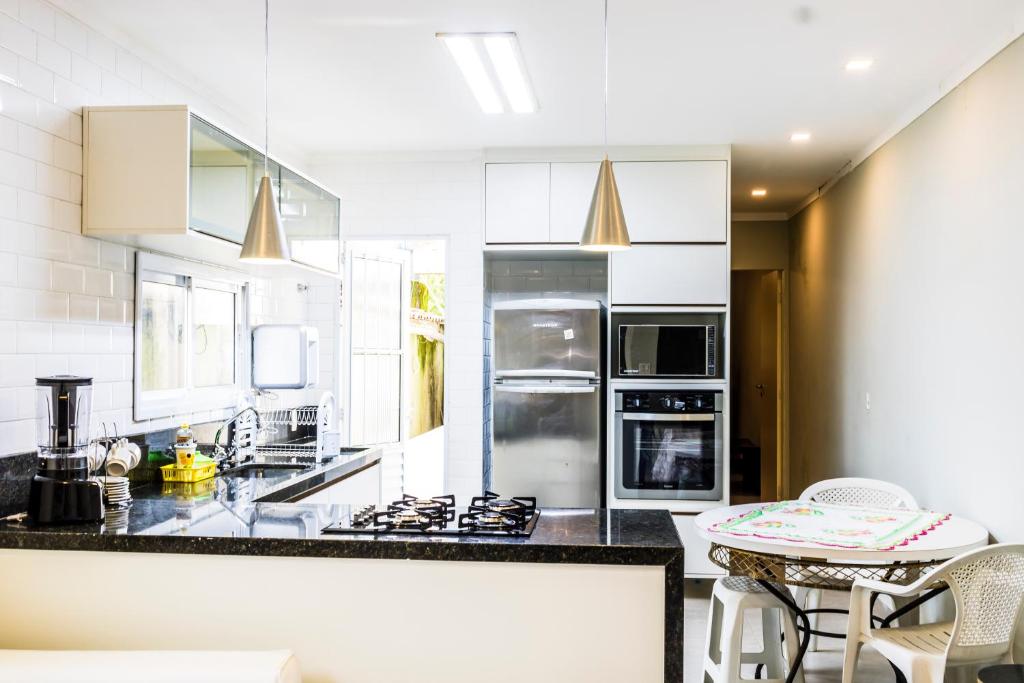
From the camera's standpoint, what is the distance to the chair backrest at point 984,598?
2.62 metres

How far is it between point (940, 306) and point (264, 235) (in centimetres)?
291

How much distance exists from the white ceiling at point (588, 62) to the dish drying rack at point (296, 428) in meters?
1.47

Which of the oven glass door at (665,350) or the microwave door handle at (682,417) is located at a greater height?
the oven glass door at (665,350)

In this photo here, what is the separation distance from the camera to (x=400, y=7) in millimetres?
2977

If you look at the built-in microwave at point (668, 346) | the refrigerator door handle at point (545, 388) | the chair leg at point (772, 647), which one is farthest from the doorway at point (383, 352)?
the chair leg at point (772, 647)

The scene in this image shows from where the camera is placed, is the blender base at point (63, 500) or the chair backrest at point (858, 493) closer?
the blender base at point (63, 500)

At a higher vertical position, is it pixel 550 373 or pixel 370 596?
pixel 550 373

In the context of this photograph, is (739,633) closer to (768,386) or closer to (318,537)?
(318,537)

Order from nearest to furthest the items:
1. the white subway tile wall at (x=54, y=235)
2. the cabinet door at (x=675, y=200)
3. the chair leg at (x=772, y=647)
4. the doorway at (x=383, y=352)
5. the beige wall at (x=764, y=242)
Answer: the white subway tile wall at (x=54, y=235) < the chair leg at (x=772, y=647) < the cabinet door at (x=675, y=200) < the doorway at (x=383, y=352) < the beige wall at (x=764, y=242)

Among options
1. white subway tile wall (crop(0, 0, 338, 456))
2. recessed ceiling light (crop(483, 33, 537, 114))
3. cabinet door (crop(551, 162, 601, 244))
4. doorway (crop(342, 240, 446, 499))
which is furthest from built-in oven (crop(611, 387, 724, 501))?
white subway tile wall (crop(0, 0, 338, 456))

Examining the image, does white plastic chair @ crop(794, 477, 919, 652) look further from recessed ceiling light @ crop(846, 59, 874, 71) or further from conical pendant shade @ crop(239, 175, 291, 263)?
conical pendant shade @ crop(239, 175, 291, 263)

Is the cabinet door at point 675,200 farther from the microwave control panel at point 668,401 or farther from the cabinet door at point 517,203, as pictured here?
the microwave control panel at point 668,401

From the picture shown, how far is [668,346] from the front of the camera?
4.96 metres

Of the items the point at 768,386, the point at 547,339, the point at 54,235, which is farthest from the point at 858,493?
the point at 768,386
